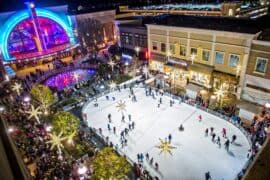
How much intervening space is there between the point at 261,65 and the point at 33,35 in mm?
47309

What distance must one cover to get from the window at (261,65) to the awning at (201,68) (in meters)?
6.12

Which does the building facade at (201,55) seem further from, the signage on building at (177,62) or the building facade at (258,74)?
the building facade at (258,74)

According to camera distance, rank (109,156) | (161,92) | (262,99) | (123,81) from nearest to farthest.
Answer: (109,156) < (262,99) < (161,92) < (123,81)

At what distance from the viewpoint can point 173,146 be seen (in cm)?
2288

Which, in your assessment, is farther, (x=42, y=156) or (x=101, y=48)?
(x=101, y=48)

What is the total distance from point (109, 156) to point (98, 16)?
46.3 metres

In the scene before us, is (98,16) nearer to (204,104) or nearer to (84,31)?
(84,31)

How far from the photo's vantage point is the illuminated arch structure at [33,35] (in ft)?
148

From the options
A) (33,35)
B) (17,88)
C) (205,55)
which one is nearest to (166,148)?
(205,55)

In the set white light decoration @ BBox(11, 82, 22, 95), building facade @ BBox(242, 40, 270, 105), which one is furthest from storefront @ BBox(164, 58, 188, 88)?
white light decoration @ BBox(11, 82, 22, 95)

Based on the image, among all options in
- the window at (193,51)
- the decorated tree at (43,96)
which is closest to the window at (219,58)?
the window at (193,51)

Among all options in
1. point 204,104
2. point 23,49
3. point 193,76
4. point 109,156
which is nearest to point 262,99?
point 204,104

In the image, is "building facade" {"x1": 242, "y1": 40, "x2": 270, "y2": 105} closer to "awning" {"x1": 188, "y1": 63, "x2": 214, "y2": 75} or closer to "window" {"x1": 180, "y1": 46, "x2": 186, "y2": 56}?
"awning" {"x1": 188, "y1": 63, "x2": 214, "y2": 75}

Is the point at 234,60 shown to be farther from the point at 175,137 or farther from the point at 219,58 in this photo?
the point at 175,137
